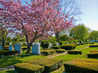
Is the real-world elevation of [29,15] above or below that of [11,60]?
above

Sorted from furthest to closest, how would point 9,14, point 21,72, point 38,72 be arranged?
point 9,14
point 21,72
point 38,72

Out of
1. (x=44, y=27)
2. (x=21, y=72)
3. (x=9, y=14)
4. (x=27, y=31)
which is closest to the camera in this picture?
(x=21, y=72)

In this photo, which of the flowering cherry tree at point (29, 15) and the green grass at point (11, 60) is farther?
the flowering cherry tree at point (29, 15)

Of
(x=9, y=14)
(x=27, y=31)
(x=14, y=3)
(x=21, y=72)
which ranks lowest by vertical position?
(x=21, y=72)

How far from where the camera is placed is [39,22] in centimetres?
1118

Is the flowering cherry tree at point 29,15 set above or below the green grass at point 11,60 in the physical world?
above

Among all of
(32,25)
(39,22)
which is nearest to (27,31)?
(32,25)

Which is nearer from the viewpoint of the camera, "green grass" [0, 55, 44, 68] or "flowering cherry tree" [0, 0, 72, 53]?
"green grass" [0, 55, 44, 68]

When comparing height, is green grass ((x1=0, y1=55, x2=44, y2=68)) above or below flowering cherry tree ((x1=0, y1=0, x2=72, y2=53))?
below

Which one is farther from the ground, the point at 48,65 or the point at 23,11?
the point at 23,11

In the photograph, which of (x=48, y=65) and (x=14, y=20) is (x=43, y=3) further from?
(x=48, y=65)

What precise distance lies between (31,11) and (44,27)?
89.8 inches

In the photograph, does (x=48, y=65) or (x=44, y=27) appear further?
(x=44, y=27)

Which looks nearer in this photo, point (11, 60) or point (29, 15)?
point (11, 60)
